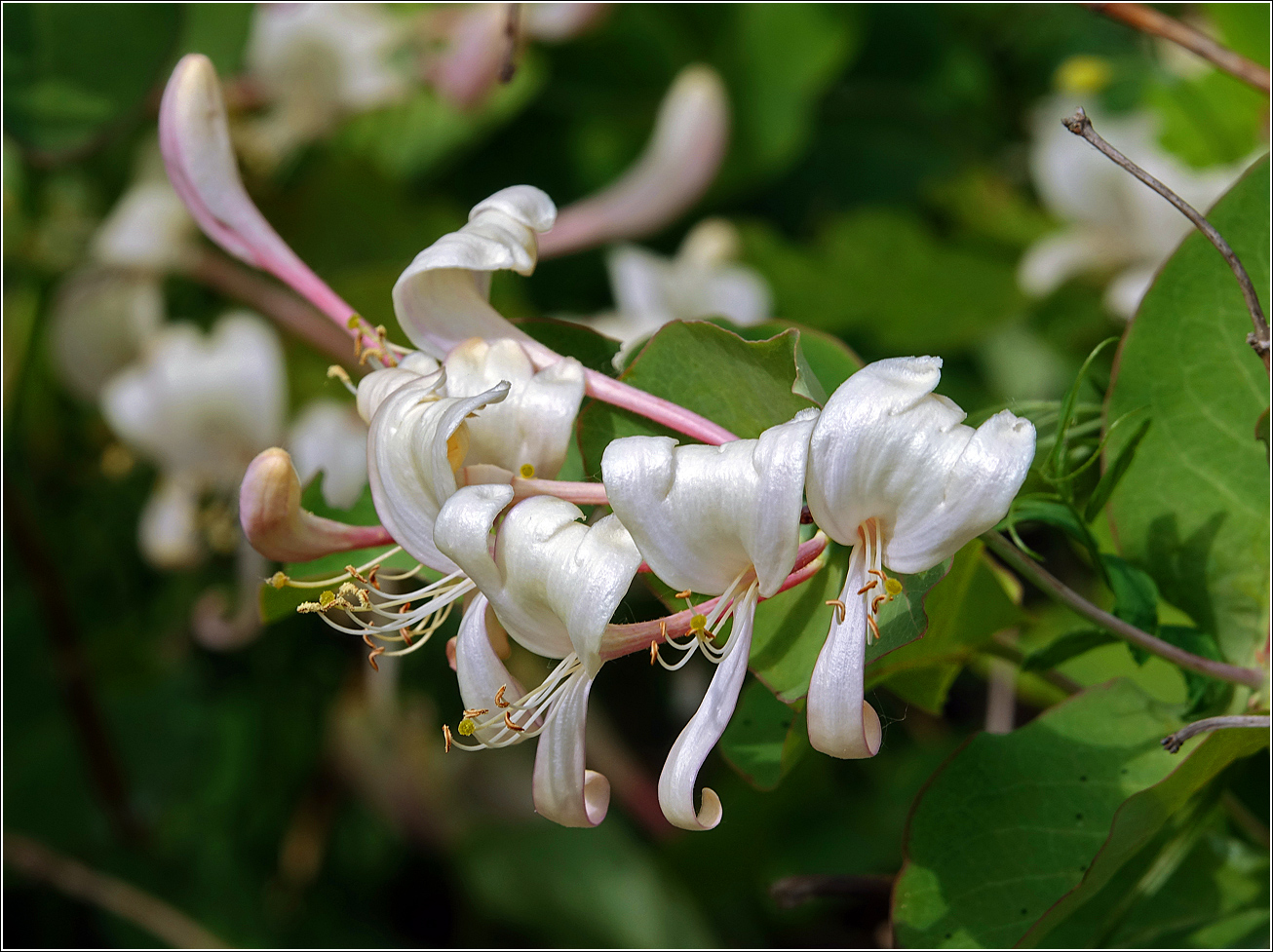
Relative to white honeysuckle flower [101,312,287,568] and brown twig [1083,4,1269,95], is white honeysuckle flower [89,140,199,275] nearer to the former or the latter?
white honeysuckle flower [101,312,287,568]

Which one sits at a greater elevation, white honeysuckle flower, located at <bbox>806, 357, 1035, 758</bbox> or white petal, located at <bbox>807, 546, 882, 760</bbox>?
white honeysuckle flower, located at <bbox>806, 357, 1035, 758</bbox>

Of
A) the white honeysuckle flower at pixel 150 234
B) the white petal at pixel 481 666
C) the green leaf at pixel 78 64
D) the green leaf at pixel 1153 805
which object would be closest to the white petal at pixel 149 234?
the white honeysuckle flower at pixel 150 234

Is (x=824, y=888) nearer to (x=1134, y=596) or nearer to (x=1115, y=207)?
(x=1134, y=596)

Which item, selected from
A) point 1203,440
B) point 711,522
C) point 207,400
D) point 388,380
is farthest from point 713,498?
point 207,400

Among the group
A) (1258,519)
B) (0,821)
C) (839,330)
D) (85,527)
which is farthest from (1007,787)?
(85,527)

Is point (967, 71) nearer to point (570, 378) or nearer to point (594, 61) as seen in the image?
point (594, 61)

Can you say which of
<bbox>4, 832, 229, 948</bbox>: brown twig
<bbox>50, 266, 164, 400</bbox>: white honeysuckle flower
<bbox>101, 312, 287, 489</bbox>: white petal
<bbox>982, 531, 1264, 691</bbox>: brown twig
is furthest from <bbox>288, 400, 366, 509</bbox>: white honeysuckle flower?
<bbox>982, 531, 1264, 691</bbox>: brown twig
